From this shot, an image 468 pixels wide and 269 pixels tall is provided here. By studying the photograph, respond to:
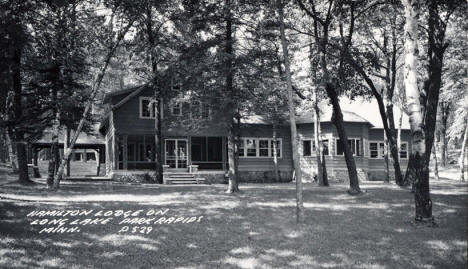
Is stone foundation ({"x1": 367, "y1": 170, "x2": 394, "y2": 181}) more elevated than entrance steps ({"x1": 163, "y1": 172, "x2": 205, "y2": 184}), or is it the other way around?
entrance steps ({"x1": 163, "y1": 172, "x2": 205, "y2": 184})

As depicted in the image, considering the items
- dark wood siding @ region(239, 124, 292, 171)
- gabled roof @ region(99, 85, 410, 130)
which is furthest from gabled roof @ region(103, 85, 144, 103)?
dark wood siding @ region(239, 124, 292, 171)

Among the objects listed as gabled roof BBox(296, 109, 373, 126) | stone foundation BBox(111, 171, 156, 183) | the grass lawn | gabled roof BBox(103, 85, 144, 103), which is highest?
gabled roof BBox(103, 85, 144, 103)

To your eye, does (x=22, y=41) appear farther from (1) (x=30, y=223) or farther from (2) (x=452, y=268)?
(2) (x=452, y=268)

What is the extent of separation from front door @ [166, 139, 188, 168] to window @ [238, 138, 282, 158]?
4.60 m

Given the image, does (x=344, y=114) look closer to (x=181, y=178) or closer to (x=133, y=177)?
(x=181, y=178)

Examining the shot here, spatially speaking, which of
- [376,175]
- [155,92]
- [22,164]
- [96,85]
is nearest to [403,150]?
[376,175]

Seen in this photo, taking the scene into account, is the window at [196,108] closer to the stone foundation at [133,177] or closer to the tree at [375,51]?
the tree at [375,51]

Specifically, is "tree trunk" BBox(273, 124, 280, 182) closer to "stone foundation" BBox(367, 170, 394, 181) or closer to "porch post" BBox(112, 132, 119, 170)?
"stone foundation" BBox(367, 170, 394, 181)

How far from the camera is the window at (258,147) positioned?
32406 mm

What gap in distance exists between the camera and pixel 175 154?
30.8 meters

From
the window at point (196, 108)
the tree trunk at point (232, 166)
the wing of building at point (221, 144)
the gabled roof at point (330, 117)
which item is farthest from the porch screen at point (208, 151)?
the tree trunk at point (232, 166)

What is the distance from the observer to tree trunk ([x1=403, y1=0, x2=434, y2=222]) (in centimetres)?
1008

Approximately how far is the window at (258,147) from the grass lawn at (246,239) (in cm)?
1821

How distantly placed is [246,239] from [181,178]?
19141 mm
